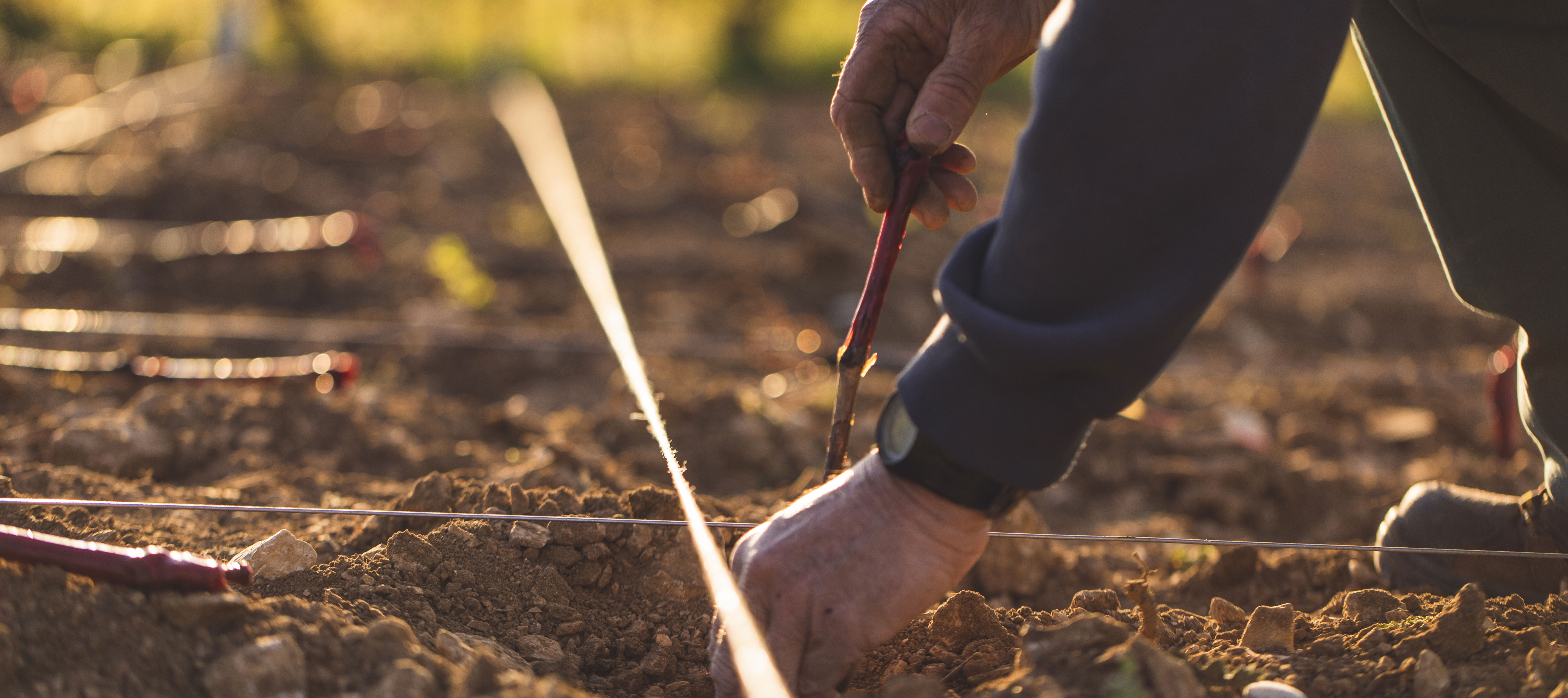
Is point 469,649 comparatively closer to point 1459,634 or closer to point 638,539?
point 638,539

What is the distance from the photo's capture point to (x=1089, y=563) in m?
2.20

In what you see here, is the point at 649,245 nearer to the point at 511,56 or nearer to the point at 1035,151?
the point at 1035,151

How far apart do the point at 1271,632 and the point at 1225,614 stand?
19cm

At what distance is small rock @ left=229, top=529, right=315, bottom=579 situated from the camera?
5.13 ft

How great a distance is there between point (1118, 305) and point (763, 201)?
5248 mm

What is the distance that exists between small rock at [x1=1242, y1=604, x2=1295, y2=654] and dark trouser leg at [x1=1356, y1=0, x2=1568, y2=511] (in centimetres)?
71

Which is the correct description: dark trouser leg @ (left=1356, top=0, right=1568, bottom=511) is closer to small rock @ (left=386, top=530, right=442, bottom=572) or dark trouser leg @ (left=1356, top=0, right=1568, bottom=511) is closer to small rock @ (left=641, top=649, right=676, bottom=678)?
small rock @ (left=641, top=649, right=676, bottom=678)

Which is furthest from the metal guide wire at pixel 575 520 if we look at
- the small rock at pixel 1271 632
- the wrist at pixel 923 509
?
the wrist at pixel 923 509

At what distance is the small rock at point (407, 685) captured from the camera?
3.95ft

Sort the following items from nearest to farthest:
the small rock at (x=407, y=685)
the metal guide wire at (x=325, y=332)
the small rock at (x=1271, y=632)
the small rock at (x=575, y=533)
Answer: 1. the small rock at (x=407, y=685)
2. the small rock at (x=1271, y=632)
3. the small rock at (x=575, y=533)
4. the metal guide wire at (x=325, y=332)

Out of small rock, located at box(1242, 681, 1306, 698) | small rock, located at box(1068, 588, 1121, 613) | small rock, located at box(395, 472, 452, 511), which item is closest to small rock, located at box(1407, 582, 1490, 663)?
small rock, located at box(1242, 681, 1306, 698)

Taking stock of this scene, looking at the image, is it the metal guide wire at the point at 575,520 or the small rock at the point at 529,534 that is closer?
the metal guide wire at the point at 575,520

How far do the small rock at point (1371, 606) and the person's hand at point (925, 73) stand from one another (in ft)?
2.81

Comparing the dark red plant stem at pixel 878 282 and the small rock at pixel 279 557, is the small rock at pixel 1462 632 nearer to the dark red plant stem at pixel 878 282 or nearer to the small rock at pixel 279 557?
the dark red plant stem at pixel 878 282
